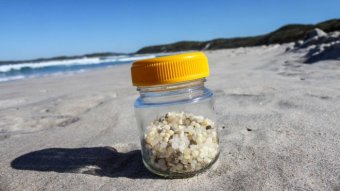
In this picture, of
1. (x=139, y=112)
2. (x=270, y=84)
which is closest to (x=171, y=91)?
(x=139, y=112)

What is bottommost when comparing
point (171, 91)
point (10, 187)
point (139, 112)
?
point (10, 187)

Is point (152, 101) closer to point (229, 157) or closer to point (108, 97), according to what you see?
point (229, 157)

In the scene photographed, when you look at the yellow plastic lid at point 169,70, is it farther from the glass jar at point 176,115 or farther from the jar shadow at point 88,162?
the jar shadow at point 88,162

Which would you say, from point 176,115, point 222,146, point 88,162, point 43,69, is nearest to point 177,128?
point 176,115

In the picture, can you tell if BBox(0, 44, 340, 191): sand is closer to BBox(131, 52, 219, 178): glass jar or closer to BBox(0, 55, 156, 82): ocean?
BBox(131, 52, 219, 178): glass jar

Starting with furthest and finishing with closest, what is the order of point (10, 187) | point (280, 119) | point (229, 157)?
point (280, 119) → point (229, 157) → point (10, 187)

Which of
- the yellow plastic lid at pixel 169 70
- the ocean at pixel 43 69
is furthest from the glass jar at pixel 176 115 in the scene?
the ocean at pixel 43 69

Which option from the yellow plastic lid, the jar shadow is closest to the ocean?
the jar shadow
